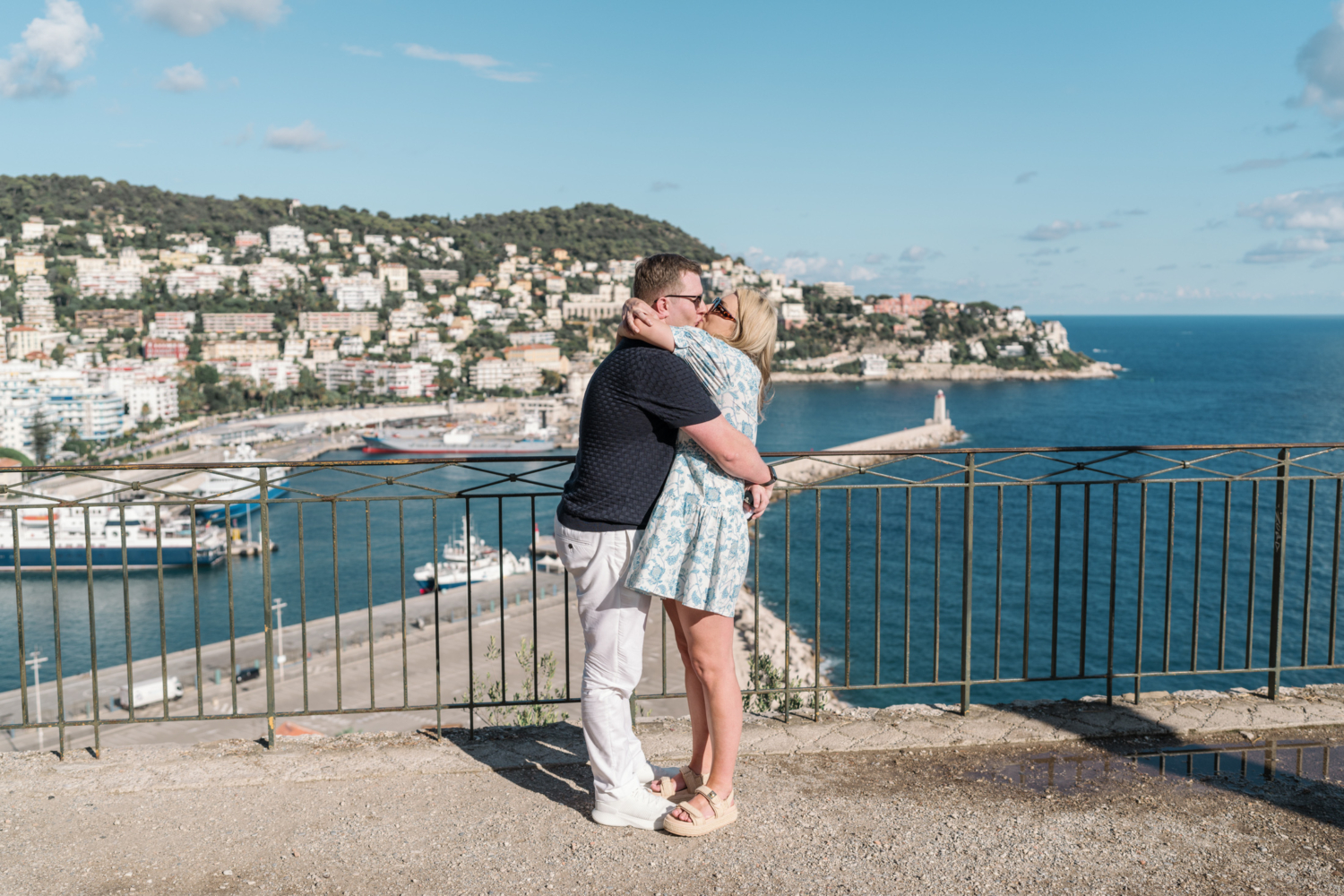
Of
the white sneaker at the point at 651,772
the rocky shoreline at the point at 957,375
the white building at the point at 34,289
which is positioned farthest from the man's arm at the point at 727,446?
the white building at the point at 34,289

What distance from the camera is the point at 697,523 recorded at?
2121mm

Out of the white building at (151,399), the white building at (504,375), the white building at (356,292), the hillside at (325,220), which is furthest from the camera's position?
the hillside at (325,220)

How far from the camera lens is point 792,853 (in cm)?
218

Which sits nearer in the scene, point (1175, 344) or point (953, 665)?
point (953, 665)

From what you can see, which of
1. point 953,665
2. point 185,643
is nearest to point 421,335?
point 185,643

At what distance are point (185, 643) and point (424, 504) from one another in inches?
693

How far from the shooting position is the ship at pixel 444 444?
6919 cm

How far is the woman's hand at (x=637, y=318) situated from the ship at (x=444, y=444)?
218ft

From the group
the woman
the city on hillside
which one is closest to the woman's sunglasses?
the woman

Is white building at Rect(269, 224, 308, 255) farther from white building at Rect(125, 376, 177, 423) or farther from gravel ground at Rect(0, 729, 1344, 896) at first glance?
gravel ground at Rect(0, 729, 1344, 896)

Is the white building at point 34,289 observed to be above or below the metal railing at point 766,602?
above

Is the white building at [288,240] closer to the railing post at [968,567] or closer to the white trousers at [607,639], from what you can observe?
the railing post at [968,567]

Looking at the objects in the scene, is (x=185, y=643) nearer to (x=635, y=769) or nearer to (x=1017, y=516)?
(x=1017, y=516)

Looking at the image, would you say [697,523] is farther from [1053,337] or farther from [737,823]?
[1053,337]
